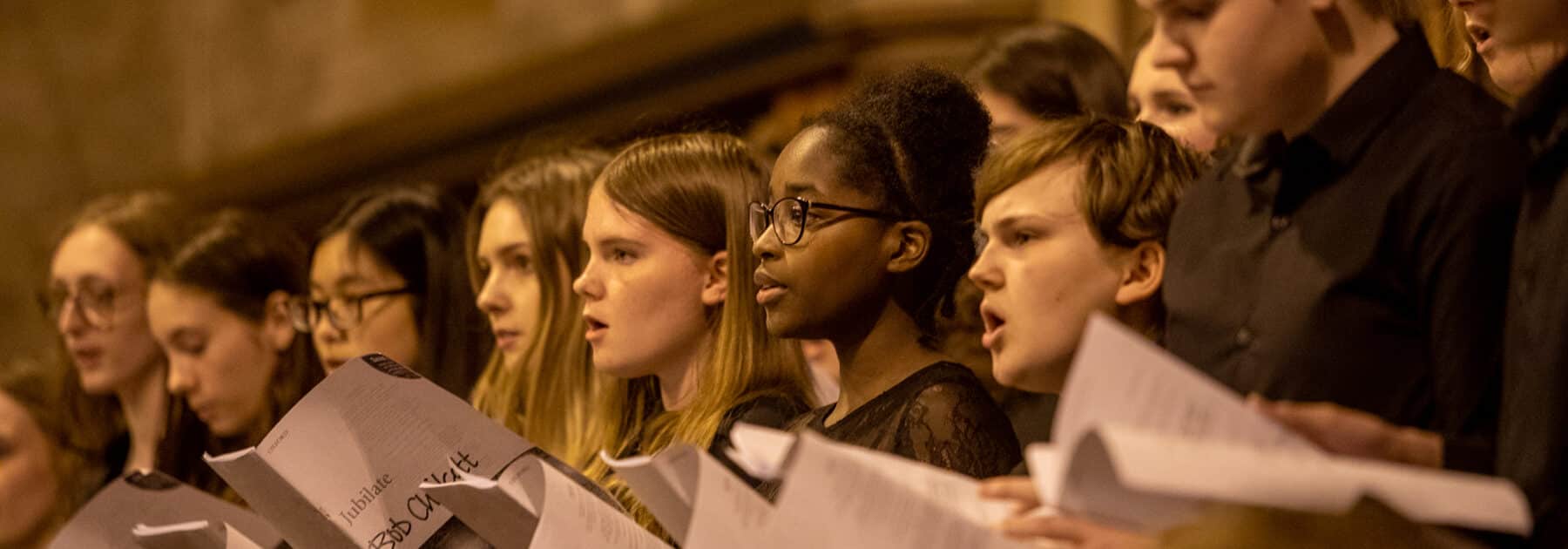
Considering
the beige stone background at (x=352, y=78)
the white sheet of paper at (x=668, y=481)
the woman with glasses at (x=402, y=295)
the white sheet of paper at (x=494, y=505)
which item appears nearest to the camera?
the white sheet of paper at (x=668, y=481)

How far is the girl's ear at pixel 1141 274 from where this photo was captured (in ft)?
8.20

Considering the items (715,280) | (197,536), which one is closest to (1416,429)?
(715,280)

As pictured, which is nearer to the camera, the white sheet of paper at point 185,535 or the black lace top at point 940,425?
the black lace top at point 940,425

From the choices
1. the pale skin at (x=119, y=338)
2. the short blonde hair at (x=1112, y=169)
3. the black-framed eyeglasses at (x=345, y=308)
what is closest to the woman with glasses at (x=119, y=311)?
the pale skin at (x=119, y=338)

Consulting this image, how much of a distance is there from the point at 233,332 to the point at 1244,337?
3.21 meters

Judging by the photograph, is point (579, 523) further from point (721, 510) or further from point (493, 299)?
point (493, 299)

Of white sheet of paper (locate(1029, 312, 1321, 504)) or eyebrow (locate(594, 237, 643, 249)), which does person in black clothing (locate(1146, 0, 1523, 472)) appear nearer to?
white sheet of paper (locate(1029, 312, 1321, 504))

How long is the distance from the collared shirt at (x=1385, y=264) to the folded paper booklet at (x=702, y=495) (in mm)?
488

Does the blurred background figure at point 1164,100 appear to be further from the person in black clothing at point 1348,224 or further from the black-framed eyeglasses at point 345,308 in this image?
the black-framed eyeglasses at point 345,308

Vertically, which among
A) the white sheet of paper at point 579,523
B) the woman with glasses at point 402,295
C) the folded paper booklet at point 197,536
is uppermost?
the white sheet of paper at point 579,523

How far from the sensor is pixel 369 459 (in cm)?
282

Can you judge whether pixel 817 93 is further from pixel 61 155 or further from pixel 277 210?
pixel 61 155

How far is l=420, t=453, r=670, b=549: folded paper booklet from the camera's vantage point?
2.44 m

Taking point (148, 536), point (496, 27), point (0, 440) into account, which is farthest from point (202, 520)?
point (496, 27)
